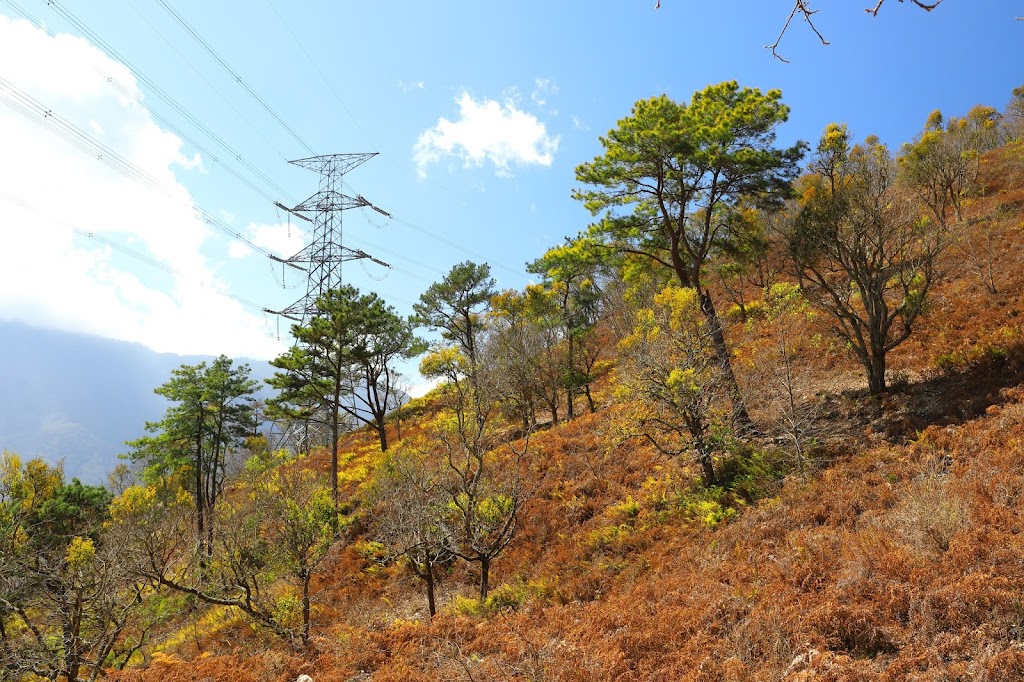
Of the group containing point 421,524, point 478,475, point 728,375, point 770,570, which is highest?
point 728,375

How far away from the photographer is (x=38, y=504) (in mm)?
22000

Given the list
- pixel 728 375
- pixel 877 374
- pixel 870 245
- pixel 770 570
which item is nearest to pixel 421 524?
pixel 770 570

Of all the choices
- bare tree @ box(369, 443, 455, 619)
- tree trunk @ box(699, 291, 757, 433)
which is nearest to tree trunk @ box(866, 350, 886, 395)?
tree trunk @ box(699, 291, 757, 433)

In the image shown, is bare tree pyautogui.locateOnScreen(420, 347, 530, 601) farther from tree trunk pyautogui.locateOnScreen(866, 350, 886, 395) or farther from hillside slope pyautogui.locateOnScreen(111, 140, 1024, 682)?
tree trunk pyautogui.locateOnScreen(866, 350, 886, 395)

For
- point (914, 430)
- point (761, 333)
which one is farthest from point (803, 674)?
point (761, 333)

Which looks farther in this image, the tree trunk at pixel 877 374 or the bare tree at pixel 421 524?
the tree trunk at pixel 877 374

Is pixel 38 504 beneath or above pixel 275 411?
beneath

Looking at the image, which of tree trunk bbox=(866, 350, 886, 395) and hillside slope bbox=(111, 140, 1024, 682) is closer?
hillside slope bbox=(111, 140, 1024, 682)

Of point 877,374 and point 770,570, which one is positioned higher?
point 877,374

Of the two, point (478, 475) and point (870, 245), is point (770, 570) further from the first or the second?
point (870, 245)

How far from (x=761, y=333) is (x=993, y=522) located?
56.6ft

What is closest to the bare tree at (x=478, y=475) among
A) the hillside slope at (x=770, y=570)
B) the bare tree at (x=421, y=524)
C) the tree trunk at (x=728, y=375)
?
the bare tree at (x=421, y=524)

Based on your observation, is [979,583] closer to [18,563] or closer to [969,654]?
[969,654]

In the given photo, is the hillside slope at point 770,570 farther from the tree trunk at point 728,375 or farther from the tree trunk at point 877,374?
the tree trunk at point 728,375
